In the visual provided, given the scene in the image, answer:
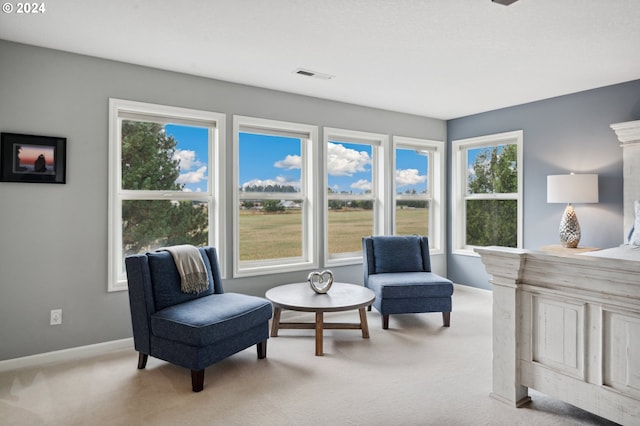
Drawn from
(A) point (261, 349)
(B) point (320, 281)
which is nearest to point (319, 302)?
(B) point (320, 281)

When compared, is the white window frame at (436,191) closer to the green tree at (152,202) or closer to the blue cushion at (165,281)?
the green tree at (152,202)

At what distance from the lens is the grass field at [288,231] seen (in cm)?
436

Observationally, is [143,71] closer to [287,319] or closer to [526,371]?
[287,319]

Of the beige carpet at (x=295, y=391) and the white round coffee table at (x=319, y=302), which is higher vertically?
the white round coffee table at (x=319, y=302)

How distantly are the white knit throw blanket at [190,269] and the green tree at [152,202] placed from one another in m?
0.64

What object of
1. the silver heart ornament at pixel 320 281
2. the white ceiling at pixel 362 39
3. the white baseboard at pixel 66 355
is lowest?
the white baseboard at pixel 66 355

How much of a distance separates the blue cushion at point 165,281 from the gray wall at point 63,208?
27.1 inches

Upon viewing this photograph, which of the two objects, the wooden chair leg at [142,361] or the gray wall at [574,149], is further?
the gray wall at [574,149]

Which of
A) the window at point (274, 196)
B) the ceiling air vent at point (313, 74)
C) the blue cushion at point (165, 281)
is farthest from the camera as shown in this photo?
the window at point (274, 196)

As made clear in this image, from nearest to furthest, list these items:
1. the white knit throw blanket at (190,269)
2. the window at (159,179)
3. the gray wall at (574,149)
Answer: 1. the white knit throw blanket at (190,269)
2. the window at (159,179)
3. the gray wall at (574,149)

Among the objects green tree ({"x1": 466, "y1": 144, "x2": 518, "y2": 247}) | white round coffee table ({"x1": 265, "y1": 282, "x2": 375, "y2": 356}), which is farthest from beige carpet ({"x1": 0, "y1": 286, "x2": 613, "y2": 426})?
green tree ({"x1": 466, "y1": 144, "x2": 518, "y2": 247})

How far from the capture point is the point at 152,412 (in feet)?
7.89

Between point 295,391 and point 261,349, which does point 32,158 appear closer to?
point 261,349

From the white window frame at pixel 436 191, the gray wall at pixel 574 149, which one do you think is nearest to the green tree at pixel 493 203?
the gray wall at pixel 574 149
